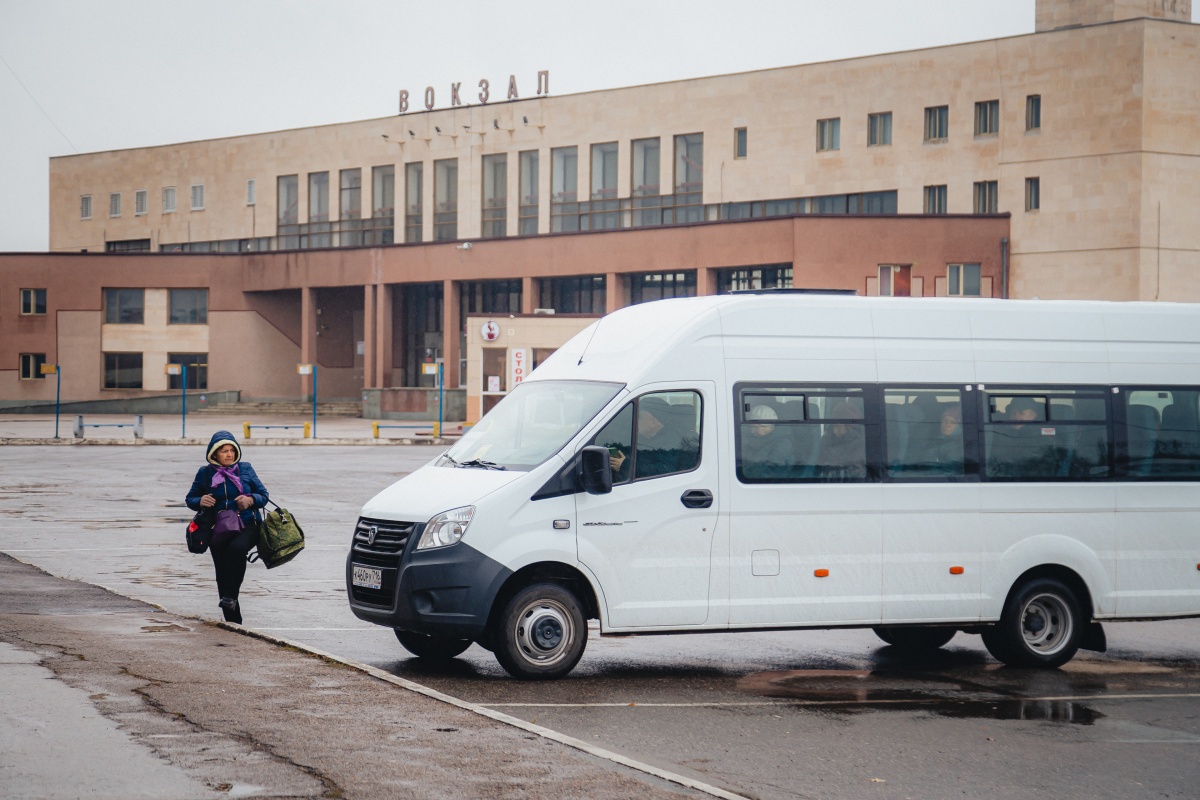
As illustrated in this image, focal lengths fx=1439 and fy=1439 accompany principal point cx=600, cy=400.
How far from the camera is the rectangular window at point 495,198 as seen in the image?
70.6 meters

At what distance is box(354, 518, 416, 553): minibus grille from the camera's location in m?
9.71

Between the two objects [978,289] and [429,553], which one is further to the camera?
[978,289]

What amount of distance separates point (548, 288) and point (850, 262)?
18779 mm

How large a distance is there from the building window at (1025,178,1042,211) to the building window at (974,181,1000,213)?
1374mm

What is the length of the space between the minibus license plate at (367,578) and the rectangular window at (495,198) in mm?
61103

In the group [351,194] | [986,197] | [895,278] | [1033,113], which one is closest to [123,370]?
[351,194]

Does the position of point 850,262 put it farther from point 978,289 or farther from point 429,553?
point 429,553

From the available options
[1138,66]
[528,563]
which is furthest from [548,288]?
[528,563]

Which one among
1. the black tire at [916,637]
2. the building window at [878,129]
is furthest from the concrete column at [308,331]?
the black tire at [916,637]

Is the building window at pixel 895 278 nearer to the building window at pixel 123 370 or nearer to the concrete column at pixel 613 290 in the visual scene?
the concrete column at pixel 613 290

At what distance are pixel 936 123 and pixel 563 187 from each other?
1932 centimetres

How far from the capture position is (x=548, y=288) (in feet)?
222

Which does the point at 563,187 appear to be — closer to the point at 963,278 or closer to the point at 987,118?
the point at 987,118

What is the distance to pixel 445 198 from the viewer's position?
7262 centimetres
